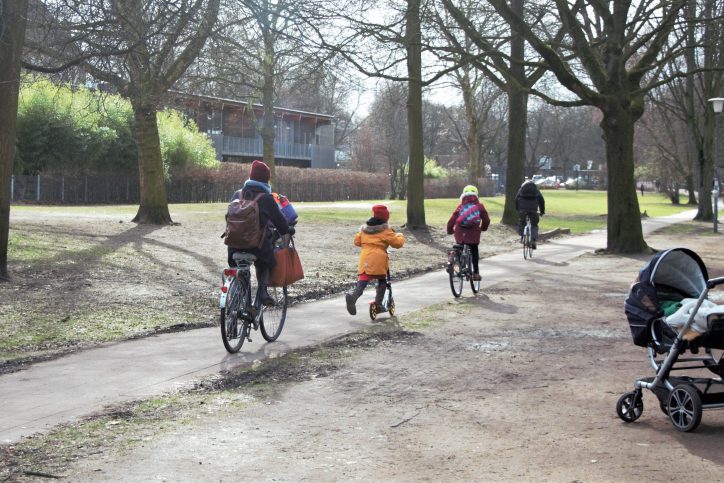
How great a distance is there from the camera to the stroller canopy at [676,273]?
21.7 feet

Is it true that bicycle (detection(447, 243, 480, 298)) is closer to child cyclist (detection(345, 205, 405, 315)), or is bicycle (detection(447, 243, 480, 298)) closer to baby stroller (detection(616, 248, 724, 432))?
child cyclist (detection(345, 205, 405, 315))

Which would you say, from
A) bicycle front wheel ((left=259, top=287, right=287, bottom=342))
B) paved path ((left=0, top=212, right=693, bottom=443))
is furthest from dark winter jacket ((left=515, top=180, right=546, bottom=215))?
bicycle front wheel ((left=259, top=287, right=287, bottom=342))

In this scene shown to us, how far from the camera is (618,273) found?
17.9 m

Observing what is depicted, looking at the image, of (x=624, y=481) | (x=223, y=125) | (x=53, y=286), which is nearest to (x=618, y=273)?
(x=53, y=286)

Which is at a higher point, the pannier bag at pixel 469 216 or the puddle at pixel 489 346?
the pannier bag at pixel 469 216

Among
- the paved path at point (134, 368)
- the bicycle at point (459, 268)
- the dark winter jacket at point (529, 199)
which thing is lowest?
the paved path at point (134, 368)

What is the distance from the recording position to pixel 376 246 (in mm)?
11375

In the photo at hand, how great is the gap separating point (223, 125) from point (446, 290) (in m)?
49.5

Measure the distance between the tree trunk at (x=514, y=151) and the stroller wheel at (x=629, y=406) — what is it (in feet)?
85.0

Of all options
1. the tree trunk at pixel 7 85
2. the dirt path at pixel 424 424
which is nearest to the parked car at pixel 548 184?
the tree trunk at pixel 7 85

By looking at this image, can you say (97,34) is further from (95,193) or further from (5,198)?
(95,193)

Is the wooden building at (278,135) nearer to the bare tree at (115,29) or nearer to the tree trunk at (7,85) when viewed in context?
the bare tree at (115,29)

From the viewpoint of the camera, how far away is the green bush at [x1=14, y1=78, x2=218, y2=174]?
36.8m

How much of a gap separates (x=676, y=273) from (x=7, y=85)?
966cm
